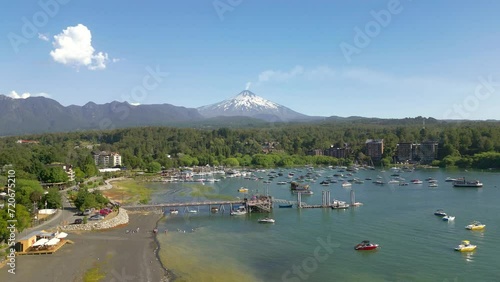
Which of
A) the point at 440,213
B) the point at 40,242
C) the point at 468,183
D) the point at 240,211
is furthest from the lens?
the point at 468,183

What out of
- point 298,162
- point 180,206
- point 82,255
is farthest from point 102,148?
point 82,255

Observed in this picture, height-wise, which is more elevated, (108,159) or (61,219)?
(108,159)

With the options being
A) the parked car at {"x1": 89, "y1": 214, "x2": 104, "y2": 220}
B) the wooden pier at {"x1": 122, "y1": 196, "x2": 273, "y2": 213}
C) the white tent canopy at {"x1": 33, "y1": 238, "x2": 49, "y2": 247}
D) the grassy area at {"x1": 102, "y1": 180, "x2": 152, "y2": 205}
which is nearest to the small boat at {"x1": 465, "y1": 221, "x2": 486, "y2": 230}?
the wooden pier at {"x1": 122, "y1": 196, "x2": 273, "y2": 213}

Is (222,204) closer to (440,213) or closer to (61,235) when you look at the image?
(61,235)

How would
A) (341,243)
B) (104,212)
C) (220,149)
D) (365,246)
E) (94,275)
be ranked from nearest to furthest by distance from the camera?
(94,275)
(365,246)
(341,243)
(104,212)
(220,149)

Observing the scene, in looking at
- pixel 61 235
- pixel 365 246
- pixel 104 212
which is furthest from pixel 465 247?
pixel 104 212

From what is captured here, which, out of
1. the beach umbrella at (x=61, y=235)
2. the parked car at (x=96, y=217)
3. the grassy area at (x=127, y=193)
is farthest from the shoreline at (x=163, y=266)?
→ the grassy area at (x=127, y=193)

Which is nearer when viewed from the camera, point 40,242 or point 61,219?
point 40,242
